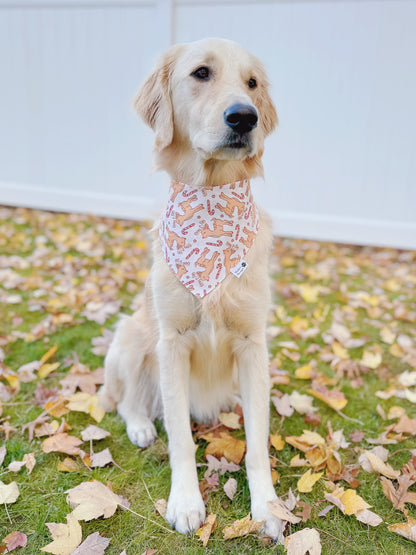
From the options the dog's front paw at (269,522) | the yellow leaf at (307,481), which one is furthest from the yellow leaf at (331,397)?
the dog's front paw at (269,522)

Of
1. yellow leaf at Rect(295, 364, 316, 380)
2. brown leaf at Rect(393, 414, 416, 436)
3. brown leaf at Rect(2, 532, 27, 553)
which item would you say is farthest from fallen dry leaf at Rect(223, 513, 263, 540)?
yellow leaf at Rect(295, 364, 316, 380)

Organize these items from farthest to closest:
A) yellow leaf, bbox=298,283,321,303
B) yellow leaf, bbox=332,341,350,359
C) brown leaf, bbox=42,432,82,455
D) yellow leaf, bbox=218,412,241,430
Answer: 1. yellow leaf, bbox=298,283,321,303
2. yellow leaf, bbox=332,341,350,359
3. yellow leaf, bbox=218,412,241,430
4. brown leaf, bbox=42,432,82,455

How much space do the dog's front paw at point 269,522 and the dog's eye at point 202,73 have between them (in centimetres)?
173

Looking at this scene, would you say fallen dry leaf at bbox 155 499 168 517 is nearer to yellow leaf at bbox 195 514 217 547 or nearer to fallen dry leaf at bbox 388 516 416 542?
yellow leaf at bbox 195 514 217 547

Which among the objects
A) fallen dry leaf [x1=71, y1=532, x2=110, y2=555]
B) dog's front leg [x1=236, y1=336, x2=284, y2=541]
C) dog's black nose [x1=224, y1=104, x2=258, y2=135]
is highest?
dog's black nose [x1=224, y1=104, x2=258, y2=135]

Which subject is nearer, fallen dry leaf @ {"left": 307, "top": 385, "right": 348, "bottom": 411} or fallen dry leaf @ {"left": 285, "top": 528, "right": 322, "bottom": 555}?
fallen dry leaf @ {"left": 285, "top": 528, "right": 322, "bottom": 555}

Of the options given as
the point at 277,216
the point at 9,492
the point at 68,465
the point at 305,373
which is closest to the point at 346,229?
the point at 277,216

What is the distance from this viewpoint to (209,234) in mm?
1913

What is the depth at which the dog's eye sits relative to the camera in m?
1.87

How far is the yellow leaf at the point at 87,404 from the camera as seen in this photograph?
92.7 inches

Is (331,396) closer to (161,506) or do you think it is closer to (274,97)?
(161,506)

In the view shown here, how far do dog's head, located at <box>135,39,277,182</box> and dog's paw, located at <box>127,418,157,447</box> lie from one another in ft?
4.27

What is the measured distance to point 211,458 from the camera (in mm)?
2051

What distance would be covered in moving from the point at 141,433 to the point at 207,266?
0.93m
